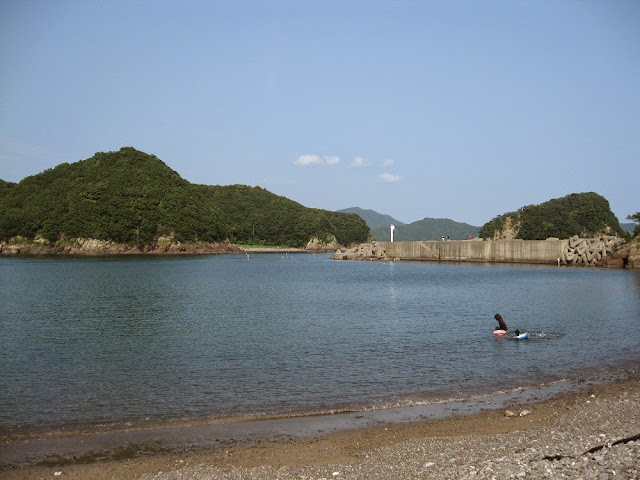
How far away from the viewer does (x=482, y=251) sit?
8812cm

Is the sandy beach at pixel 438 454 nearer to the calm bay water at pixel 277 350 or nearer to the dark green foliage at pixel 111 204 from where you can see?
the calm bay water at pixel 277 350

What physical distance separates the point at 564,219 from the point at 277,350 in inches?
5955

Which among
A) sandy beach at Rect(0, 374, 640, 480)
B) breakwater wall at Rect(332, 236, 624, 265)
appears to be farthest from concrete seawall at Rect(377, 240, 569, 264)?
sandy beach at Rect(0, 374, 640, 480)

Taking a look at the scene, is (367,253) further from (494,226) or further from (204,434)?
(204,434)

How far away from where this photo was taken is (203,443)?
1063cm

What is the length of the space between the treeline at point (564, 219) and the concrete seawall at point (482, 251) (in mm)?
70852

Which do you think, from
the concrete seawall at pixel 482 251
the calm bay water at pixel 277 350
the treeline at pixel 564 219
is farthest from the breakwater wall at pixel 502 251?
the treeline at pixel 564 219

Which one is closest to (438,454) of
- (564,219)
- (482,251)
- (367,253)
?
(482,251)

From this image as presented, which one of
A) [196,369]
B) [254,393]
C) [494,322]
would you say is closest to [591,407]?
[254,393]

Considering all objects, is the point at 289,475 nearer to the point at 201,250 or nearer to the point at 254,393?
the point at 254,393

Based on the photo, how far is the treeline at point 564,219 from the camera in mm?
152250

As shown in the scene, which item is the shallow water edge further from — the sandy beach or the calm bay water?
the calm bay water

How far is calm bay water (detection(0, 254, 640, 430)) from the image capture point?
1366 centimetres

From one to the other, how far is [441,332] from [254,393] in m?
11.6
